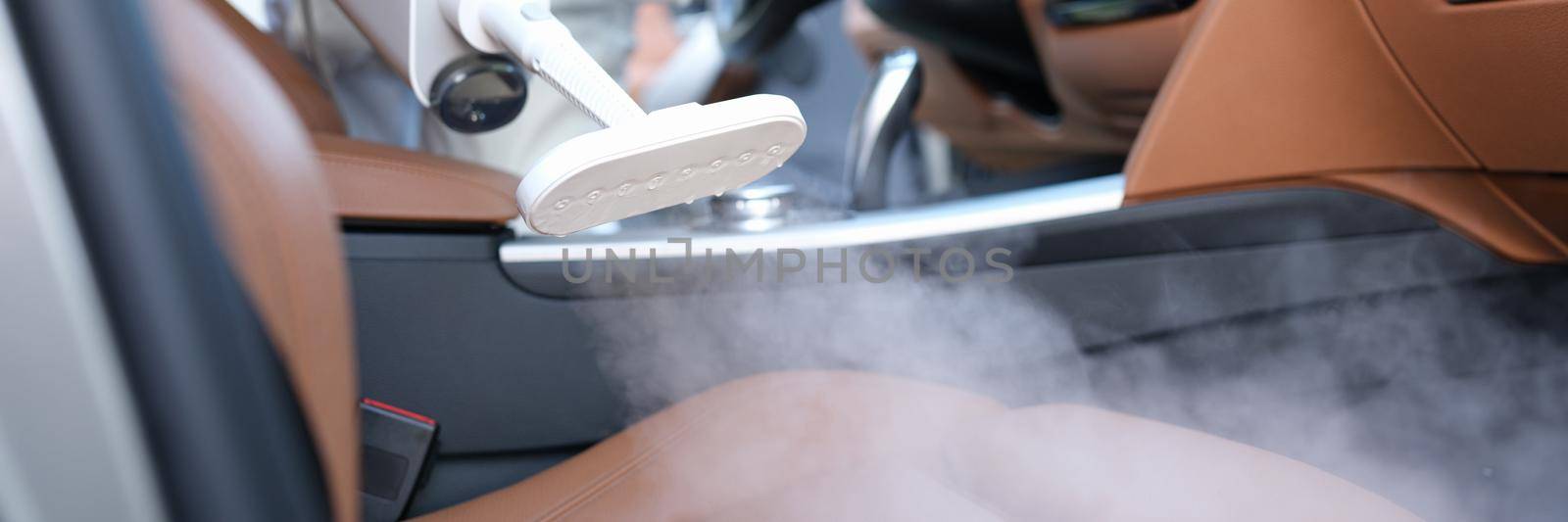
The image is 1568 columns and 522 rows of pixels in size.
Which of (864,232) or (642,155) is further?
(864,232)

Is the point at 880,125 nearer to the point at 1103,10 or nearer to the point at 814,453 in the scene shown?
the point at 1103,10

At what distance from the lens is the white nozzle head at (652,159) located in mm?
549

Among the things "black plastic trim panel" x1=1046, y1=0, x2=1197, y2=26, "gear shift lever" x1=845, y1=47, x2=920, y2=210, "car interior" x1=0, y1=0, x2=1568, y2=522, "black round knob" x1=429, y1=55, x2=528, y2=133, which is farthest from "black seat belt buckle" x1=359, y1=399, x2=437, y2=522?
"black plastic trim panel" x1=1046, y1=0, x2=1197, y2=26

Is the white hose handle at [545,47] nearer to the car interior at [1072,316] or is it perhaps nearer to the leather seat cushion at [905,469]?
the car interior at [1072,316]

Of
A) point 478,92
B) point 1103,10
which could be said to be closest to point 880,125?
point 1103,10

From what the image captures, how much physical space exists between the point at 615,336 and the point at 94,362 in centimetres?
56

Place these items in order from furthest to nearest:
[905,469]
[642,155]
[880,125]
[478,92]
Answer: [880,125] → [478,92] → [905,469] → [642,155]

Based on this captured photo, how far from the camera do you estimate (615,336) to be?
87 cm

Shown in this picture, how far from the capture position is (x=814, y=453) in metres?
0.69

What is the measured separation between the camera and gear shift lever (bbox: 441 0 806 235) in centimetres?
55

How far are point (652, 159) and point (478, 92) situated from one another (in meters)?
0.30

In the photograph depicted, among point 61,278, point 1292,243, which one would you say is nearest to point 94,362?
point 61,278

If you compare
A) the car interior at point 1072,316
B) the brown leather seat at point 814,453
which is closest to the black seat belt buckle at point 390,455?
the car interior at point 1072,316

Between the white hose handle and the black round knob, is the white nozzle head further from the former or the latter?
the black round knob
